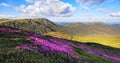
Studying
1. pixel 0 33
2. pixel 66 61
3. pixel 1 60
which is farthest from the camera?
pixel 0 33

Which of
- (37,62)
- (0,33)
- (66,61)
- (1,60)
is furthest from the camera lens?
(0,33)

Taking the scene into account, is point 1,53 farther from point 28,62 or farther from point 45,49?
point 45,49

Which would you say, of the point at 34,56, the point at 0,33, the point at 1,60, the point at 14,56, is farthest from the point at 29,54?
the point at 0,33

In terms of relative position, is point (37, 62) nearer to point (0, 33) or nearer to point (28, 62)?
point (28, 62)

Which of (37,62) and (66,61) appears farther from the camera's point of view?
(66,61)

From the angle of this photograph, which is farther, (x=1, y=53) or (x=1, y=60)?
(x=1, y=53)

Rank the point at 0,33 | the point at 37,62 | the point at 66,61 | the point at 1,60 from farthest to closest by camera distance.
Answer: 1. the point at 0,33
2. the point at 66,61
3. the point at 37,62
4. the point at 1,60

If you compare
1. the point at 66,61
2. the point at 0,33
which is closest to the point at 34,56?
the point at 66,61

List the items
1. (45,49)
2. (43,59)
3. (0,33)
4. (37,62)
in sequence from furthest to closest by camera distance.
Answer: (0,33), (45,49), (43,59), (37,62)

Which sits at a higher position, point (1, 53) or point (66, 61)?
point (1, 53)
